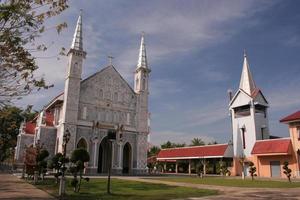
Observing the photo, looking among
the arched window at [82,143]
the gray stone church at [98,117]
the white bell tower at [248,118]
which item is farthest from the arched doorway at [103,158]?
the white bell tower at [248,118]

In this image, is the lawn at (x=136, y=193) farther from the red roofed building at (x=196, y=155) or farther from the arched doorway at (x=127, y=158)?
the red roofed building at (x=196, y=155)

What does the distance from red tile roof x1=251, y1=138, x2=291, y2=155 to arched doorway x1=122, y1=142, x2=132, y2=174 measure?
17863 millimetres

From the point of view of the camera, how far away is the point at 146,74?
155ft

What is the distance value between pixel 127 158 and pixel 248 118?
64.7 feet

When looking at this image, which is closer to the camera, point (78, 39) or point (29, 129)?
point (78, 39)

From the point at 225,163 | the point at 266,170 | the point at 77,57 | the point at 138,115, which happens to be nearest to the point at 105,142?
the point at 138,115

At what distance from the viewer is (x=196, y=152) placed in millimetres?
51094

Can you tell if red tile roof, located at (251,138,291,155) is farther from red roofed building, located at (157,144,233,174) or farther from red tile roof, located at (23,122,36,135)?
red tile roof, located at (23,122,36,135)

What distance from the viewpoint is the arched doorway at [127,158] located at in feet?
145

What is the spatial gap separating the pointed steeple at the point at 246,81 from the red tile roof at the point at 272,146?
9.65 m

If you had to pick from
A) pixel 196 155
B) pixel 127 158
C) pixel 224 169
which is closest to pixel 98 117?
pixel 127 158

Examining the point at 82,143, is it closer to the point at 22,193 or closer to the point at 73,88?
the point at 73,88

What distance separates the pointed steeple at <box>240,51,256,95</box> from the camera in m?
49.8

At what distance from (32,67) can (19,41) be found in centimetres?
109
